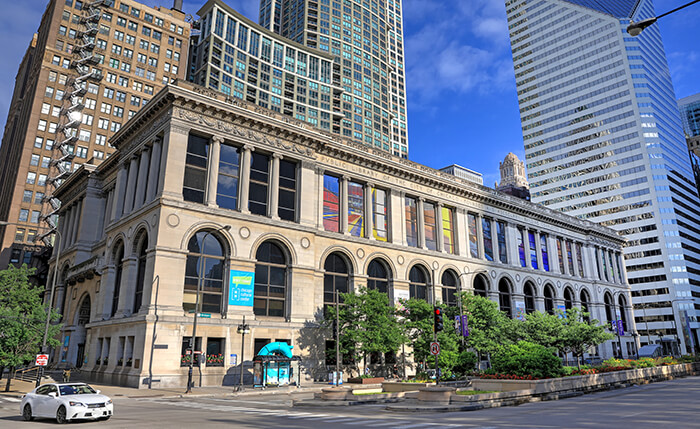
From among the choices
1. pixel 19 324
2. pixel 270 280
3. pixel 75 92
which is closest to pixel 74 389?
pixel 19 324

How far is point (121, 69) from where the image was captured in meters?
93.3

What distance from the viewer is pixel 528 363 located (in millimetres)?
28234

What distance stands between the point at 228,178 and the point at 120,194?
42.6 ft

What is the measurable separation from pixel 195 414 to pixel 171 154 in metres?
25.0

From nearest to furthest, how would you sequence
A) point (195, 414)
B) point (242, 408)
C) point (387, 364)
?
1. point (195, 414)
2. point (242, 408)
3. point (387, 364)

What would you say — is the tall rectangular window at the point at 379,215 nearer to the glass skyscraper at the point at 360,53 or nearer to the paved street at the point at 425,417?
the paved street at the point at 425,417

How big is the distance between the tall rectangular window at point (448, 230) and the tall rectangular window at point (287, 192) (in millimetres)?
23204

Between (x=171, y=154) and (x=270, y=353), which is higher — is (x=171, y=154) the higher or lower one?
the higher one

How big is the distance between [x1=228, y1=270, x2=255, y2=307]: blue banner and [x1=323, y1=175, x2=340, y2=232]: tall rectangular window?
11179mm

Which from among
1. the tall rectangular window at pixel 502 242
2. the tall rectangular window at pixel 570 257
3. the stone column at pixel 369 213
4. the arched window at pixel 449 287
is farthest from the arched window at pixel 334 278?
the tall rectangular window at pixel 570 257

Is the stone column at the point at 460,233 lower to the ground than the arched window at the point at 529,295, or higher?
higher

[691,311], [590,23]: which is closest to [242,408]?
[691,311]

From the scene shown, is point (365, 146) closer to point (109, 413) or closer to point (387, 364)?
point (387, 364)

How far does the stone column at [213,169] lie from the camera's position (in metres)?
41.3
